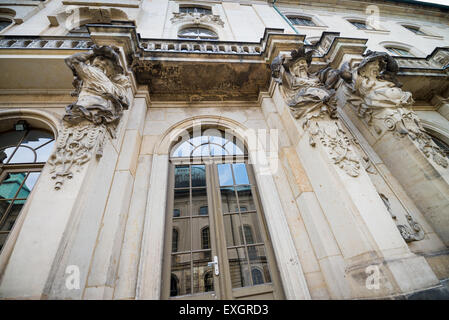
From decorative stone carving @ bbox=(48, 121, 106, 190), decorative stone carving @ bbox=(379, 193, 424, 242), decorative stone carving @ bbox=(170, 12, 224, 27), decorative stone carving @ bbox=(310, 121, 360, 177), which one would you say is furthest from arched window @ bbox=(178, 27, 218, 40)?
decorative stone carving @ bbox=(379, 193, 424, 242)

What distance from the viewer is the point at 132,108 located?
10.5ft

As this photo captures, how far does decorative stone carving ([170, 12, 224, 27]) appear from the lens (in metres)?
6.31

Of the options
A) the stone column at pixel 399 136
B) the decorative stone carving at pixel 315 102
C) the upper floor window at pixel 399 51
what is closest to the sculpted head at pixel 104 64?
the decorative stone carving at pixel 315 102

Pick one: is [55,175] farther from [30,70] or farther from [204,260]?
[30,70]

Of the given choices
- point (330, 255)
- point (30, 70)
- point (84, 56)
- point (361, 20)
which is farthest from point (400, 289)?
point (361, 20)

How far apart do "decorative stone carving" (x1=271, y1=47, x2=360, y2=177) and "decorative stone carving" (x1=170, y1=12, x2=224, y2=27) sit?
4.52 meters

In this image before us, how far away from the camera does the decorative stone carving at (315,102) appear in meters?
2.38

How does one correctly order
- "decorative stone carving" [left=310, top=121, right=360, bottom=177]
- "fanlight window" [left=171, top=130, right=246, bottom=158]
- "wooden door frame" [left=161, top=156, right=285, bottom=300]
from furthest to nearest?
"fanlight window" [left=171, top=130, right=246, bottom=158] → "decorative stone carving" [left=310, top=121, right=360, bottom=177] → "wooden door frame" [left=161, top=156, right=285, bottom=300]

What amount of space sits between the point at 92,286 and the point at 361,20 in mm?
13273

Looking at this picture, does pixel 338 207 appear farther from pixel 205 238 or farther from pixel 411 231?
→ pixel 205 238

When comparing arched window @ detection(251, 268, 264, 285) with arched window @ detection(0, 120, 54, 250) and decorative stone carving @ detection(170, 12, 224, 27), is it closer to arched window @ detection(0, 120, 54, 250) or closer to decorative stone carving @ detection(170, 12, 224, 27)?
arched window @ detection(0, 120, 54, 250)

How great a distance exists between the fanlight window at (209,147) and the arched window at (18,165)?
7.59 feet

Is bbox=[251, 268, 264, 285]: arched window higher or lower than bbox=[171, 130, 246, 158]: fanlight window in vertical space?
lower

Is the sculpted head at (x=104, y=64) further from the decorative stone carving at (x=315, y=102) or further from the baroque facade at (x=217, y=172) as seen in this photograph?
the decorative stone carving at (x=315, y=102)
